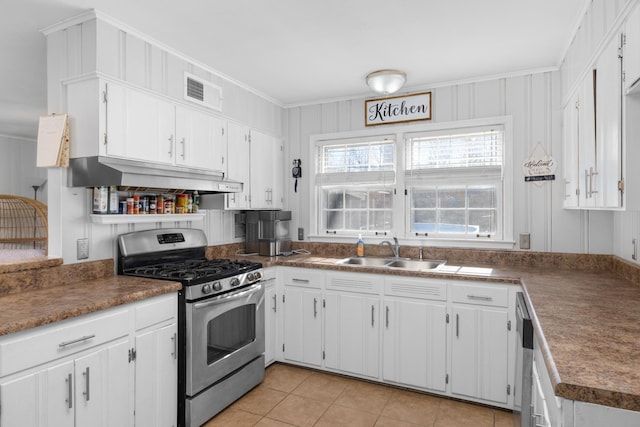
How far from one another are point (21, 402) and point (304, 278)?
6.69 feet

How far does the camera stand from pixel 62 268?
Answer: 2273 mm

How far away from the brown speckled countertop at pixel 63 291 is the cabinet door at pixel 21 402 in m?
0.22

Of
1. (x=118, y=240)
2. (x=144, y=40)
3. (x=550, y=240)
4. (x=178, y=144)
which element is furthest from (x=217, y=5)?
(x=550, y=240)

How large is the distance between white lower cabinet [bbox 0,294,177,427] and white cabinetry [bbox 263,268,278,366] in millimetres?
1011

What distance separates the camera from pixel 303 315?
3283 mm

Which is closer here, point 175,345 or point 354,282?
point 175,345

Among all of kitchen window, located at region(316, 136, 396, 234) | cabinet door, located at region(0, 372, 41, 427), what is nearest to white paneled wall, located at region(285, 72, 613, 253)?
kitchen window, located at region(316, 136, 396, 234)

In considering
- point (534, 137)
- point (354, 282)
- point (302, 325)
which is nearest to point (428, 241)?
point (354, 282)

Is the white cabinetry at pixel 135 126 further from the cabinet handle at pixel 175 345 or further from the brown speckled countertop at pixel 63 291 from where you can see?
the cabinet handle at pixel 175 345

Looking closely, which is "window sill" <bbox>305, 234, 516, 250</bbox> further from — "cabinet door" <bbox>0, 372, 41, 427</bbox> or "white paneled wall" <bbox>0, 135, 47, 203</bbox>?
"white paneled wall" <bbox>0, 135, 47, 203</bbox>

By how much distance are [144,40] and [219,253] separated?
184 cm

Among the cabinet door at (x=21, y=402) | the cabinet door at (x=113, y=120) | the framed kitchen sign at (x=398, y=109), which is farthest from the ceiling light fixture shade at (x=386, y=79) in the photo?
the cabinet door at (x=21, y=402)

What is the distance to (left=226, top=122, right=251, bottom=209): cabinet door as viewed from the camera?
132 inches

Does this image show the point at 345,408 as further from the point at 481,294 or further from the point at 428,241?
the point at 428,241
